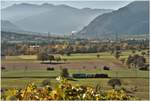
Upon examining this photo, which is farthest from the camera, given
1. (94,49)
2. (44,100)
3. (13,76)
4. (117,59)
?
(94,49)

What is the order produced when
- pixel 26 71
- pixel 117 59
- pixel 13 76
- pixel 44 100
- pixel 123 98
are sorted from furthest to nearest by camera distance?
pixel 117 59
pixel 26 71
pixel 13 76
pixel 123 98
pixel 44 100

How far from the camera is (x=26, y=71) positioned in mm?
43656

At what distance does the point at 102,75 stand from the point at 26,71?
8737 millimetres

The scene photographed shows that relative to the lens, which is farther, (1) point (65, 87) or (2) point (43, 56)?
(2) point (43, 56)

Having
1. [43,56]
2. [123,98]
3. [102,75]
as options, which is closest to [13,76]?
[102,75]

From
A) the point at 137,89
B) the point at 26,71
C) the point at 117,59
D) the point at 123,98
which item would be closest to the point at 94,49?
the point at 117,59

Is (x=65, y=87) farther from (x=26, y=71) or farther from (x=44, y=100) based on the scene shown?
(x=26, y=71)

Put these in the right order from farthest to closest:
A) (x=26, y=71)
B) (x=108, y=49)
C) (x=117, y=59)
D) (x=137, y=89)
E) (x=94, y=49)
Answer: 1. (x=108, y=49)
2. (x=94, y=49)
3. (x=117, y=59)
4. (x=26, y=71)
5. (x=137, y=89)

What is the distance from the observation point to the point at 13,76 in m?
39.3

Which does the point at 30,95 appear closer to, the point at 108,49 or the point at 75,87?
A: the point at 75,87

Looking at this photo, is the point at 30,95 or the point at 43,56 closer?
the point at 30,95

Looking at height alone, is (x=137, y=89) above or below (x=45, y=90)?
below

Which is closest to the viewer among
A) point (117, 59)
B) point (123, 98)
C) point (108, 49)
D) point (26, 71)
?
point (123, 98)

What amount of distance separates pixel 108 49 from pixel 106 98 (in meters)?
75.5
